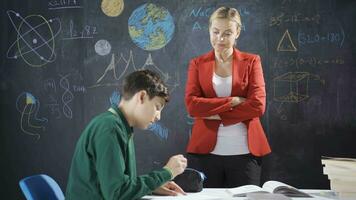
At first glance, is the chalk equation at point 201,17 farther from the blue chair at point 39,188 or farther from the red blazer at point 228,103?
the blue chair at point 39,188

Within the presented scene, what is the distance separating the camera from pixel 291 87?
3641mm

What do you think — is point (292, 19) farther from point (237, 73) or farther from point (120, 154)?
point (120, 154)

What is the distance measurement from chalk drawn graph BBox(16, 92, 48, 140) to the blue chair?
2153 mm

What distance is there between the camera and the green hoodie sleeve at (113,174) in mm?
1619

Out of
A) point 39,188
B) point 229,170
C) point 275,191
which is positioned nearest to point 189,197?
point 275,191

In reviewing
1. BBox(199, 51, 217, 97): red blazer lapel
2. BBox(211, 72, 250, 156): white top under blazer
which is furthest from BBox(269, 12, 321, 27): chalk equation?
BBox(211, 72, 250, 156): white top under blazer

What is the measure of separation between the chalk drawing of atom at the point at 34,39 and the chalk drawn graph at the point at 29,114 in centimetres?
32

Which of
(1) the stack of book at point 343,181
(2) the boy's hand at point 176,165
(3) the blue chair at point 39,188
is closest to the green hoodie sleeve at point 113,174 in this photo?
(2) the boy's hand at point 176,165

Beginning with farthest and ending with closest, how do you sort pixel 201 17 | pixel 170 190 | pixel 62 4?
pixel 62 4
pixel 201 17
pixel 170 190

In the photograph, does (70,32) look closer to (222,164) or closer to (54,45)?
(54,45)

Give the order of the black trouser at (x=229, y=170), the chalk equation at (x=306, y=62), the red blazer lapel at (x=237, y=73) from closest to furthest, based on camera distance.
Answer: the black trouser at (x=229, y=170), the red blazer lapel at (x=237, y=73), the chalk equation at (x=306, y=62)

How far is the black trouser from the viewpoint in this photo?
114 inches

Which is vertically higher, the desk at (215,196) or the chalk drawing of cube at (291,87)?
the chalk drawing of cube at (291,87)

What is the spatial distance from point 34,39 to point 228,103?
204 centimetres
